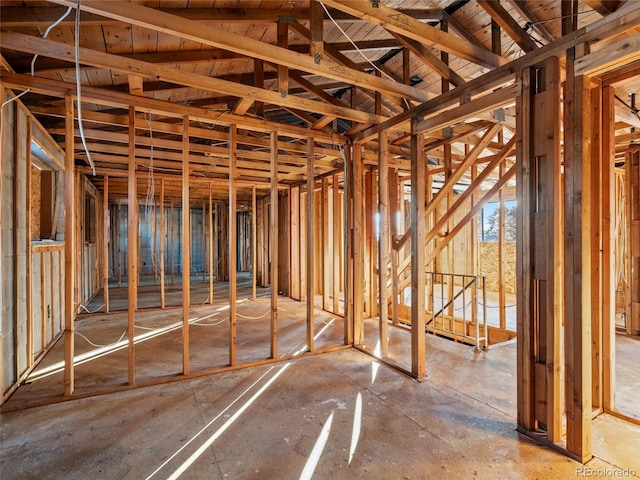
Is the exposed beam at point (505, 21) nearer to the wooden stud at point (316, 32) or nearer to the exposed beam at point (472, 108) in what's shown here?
the exposed beam at point (472, 108)

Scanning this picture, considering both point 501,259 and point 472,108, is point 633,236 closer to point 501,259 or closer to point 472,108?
point 501,259

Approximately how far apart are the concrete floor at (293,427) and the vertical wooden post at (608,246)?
1.12 ft

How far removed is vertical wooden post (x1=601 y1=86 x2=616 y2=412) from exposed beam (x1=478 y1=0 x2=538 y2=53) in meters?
0.76

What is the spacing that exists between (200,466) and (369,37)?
4232mm

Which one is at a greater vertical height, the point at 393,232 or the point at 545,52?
the point at 545,52

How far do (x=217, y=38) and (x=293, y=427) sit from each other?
270 cm

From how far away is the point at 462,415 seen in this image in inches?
93.5

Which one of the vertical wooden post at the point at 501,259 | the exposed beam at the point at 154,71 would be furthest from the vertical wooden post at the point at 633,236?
the exposed beam at the point at 154,71

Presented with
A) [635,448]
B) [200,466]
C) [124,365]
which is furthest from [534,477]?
[124,365]

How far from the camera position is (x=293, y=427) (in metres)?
2.22

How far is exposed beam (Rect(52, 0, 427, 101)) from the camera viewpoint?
188cm

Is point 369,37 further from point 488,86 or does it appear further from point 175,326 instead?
point 175,326

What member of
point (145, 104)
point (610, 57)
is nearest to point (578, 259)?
point (610, 57)

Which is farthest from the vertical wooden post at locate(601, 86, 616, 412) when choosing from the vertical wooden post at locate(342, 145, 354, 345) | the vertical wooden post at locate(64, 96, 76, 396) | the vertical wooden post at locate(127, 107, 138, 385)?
the vertical wooden post at locate(64, 96, 76, 396)
